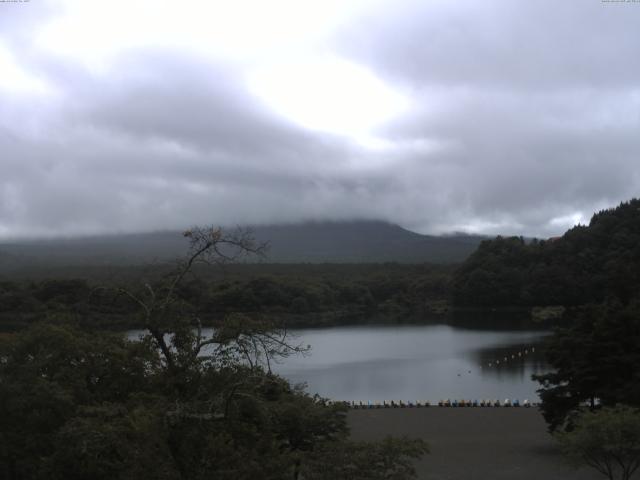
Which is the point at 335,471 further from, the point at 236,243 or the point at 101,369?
the point at 101,369

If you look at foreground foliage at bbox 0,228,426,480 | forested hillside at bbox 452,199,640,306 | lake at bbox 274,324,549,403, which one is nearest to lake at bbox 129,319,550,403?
lake at bbox 274,324,549,403

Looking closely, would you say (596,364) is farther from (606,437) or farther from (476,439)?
(606,437)

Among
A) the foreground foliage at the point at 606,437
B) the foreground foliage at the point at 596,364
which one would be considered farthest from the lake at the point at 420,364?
the foreground foliage at the point at 606,437

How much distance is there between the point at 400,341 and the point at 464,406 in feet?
81.3

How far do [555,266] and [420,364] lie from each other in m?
36.0

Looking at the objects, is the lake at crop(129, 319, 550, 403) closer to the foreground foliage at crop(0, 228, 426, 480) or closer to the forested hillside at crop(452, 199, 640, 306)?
the foreground foliage at crop(0, 228, 426, 480)

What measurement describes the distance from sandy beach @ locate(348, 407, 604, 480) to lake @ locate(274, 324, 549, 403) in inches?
222

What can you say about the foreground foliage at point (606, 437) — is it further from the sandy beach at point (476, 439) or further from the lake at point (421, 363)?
the lake at point (421, 363)

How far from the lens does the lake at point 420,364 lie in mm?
28922

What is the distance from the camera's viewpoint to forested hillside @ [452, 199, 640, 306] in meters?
64.6

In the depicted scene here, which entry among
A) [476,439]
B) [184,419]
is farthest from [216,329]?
[476,439]

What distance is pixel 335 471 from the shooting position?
6.84m

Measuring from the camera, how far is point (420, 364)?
3697 centimetres

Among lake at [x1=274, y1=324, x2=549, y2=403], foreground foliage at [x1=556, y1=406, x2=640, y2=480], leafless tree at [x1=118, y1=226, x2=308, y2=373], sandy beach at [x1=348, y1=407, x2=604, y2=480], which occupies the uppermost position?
leafless tree at [x1=118, y1=226, x2=308, y2=373]
